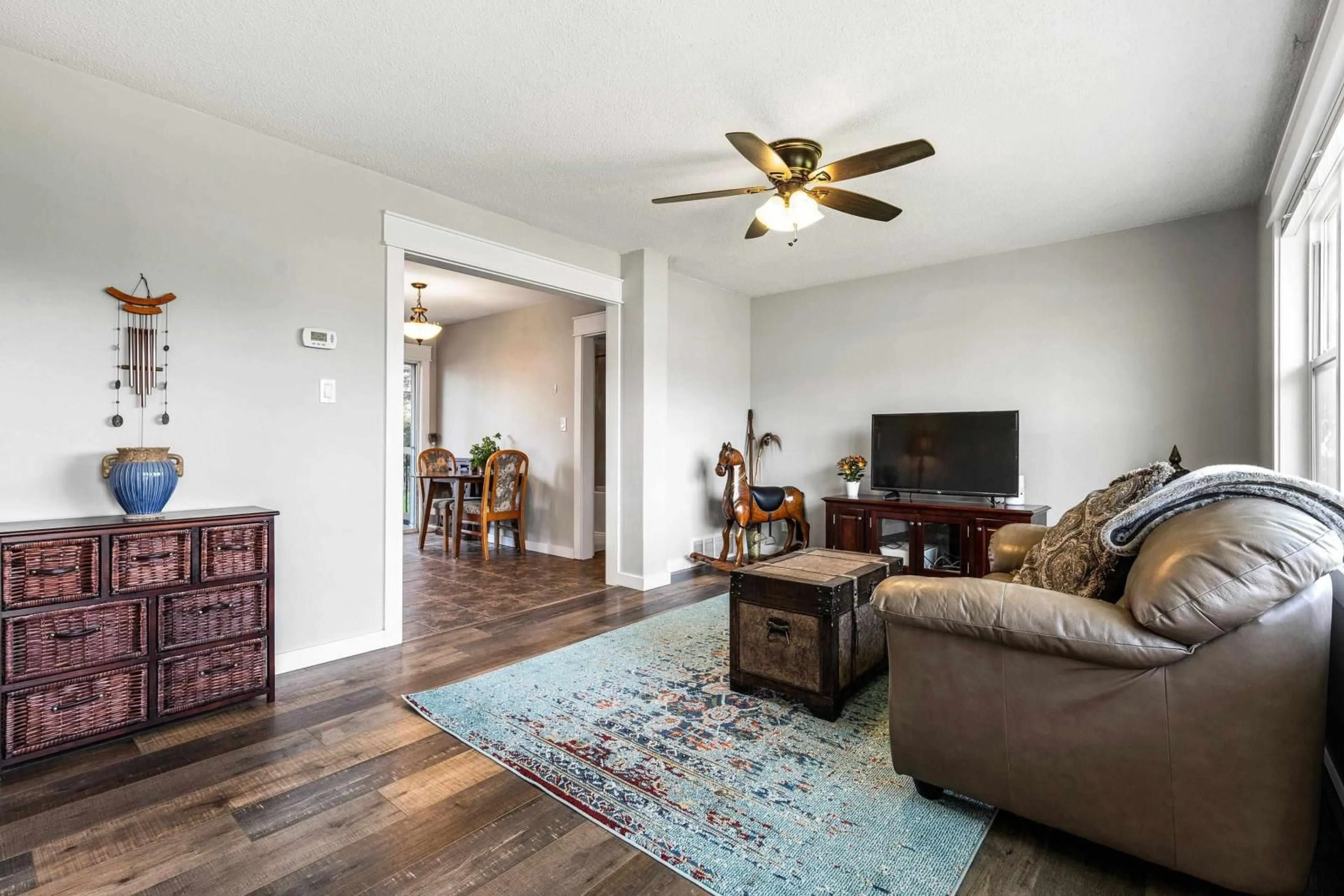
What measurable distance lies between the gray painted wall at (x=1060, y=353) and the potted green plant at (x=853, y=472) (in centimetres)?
31

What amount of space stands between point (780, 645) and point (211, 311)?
279cm

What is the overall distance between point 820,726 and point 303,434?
2638 millimetres

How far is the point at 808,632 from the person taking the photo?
241 cm

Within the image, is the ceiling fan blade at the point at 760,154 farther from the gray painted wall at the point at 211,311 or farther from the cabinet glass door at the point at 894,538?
the cabinet glass door at the point at 894,538

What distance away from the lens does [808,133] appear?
9.14ft

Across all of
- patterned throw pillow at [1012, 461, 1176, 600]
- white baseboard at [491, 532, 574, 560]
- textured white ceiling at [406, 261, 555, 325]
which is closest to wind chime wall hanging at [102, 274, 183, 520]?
textured white ceiling at [406, 261, 555, 325]

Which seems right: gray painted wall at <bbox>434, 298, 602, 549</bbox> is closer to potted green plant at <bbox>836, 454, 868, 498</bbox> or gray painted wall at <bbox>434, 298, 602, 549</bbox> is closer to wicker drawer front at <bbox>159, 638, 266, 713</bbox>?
potted green plant at <bbox>836, 454, 868, 498</bbox>

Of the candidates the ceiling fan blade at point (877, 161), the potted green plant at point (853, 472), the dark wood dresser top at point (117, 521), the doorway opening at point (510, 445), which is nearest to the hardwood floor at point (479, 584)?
the doorway opening at point (510, 445)

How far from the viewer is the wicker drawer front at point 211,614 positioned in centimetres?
231

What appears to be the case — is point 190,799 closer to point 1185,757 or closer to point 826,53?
point 1185,757

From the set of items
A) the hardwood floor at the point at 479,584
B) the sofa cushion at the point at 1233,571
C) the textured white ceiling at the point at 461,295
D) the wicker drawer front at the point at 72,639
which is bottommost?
the hardwood floor at the point at 479,584

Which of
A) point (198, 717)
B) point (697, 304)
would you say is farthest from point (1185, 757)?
point (697, 304)

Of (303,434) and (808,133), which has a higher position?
(808,133)

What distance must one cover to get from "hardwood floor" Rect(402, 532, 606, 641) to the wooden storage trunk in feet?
5.93
